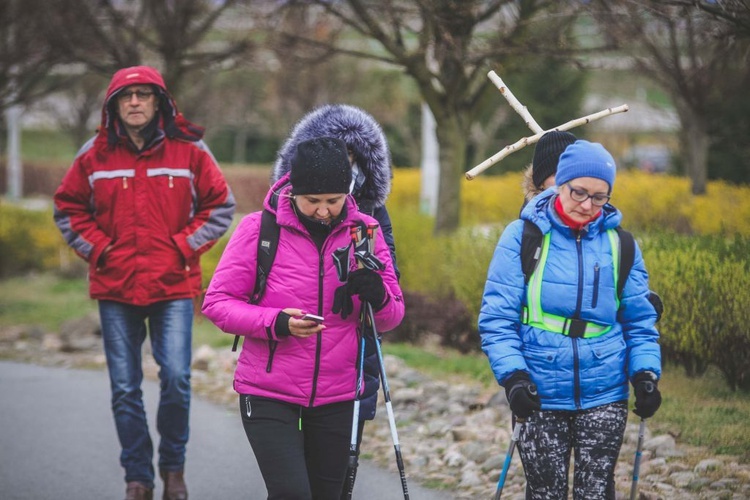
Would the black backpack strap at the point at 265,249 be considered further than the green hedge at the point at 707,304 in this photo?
No

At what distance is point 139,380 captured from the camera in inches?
222

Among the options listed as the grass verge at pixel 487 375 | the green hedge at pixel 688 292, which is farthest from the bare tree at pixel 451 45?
the grass verge at pixel 487 375

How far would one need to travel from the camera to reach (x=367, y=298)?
3.87 m

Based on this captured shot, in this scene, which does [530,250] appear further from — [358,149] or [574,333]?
[358,149]

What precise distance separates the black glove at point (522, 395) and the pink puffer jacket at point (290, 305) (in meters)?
0.65

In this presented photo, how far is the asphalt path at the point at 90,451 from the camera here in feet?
20.1

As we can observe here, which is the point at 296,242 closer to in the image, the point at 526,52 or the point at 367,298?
the point at 367,298

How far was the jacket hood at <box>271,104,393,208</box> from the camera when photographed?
178 inches

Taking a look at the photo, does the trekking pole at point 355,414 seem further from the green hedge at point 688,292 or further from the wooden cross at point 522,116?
the green hedge at point 688,292

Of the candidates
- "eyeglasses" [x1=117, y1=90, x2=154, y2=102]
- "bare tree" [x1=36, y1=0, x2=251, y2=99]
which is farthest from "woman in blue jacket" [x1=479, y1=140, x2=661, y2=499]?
"bare tree" [x1=36, y1=0, x2=251, y2=99]

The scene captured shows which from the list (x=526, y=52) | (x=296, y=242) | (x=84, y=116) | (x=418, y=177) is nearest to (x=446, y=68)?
(x=526, y=52)

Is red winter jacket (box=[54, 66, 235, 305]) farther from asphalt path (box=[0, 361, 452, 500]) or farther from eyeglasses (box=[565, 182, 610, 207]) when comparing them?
eyeglasses (box=[565, 182, 610, 207])

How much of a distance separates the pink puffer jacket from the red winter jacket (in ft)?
5.49

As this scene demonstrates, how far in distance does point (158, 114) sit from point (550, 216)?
2688 mm
